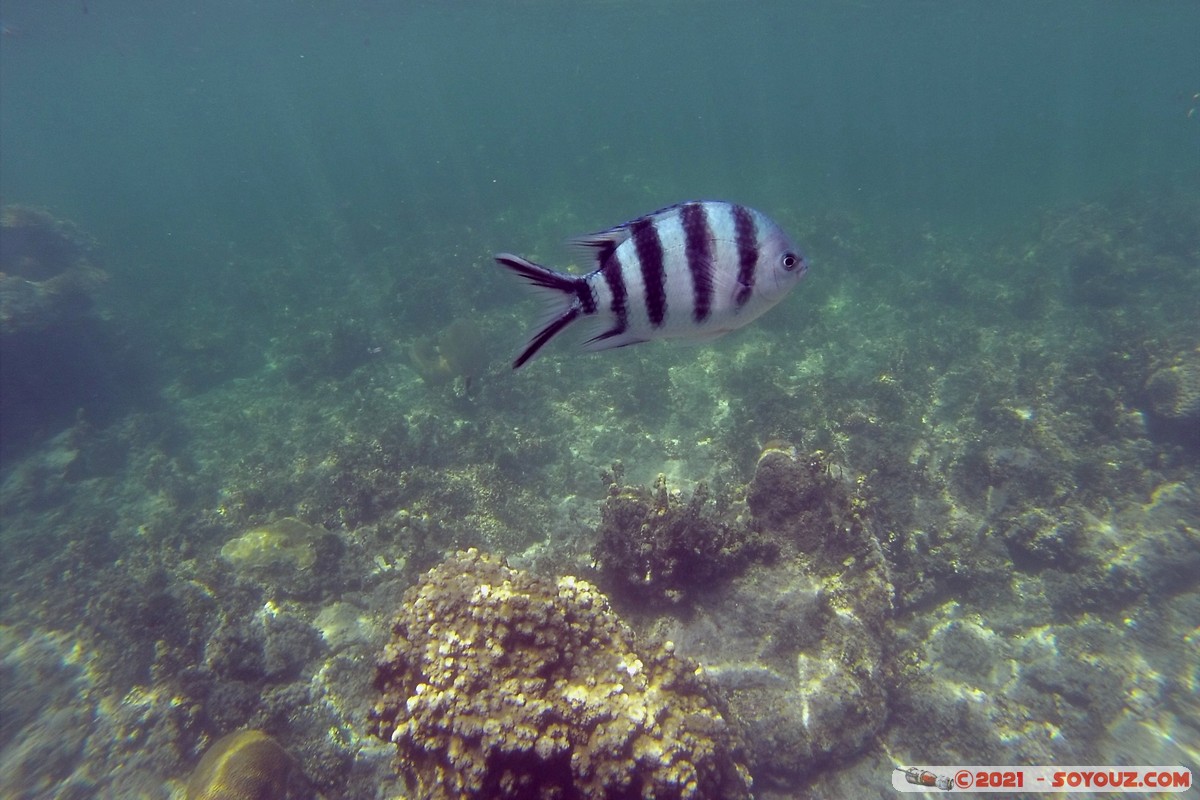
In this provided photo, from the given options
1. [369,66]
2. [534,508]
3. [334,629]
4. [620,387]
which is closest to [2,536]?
[334,629]

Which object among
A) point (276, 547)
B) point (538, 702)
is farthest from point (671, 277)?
point (276, 547)

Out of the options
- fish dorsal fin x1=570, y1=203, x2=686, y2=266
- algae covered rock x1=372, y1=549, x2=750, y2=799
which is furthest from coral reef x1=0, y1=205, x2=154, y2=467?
fish dorsal fin x1=570, y1=203, x2=686, y2=266

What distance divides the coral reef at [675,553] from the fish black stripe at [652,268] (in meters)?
4.34

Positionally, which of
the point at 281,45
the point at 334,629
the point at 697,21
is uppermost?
the point at 281,45

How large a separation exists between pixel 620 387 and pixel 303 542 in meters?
6.58

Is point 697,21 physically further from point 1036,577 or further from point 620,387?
point 1036,577

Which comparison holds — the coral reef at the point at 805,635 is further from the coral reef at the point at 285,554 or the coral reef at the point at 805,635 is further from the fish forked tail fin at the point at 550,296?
the coral reef at the point at 285,554

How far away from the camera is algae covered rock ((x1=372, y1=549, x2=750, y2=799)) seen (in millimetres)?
3789

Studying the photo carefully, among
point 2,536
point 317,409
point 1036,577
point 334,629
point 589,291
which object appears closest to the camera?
point 589,291

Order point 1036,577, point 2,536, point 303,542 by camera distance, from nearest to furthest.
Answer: point 1036,577 → point 303,542 → point 2,536

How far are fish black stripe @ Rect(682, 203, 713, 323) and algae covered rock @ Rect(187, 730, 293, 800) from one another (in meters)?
6.23

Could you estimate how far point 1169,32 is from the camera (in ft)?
207

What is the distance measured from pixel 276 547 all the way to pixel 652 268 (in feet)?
28.2

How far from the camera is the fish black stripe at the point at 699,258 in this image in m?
1.87
